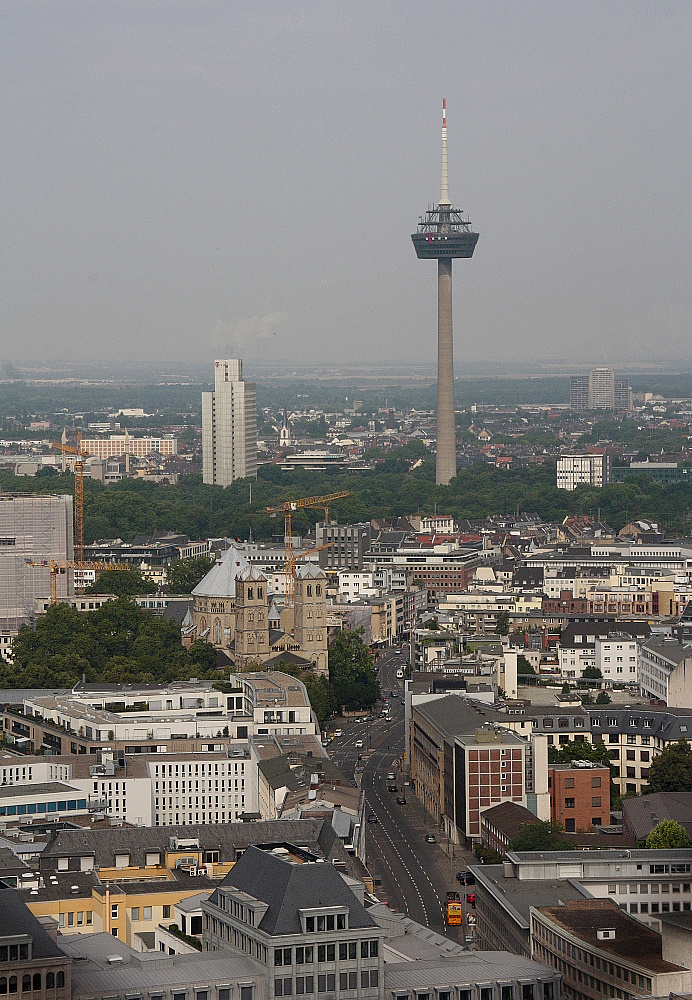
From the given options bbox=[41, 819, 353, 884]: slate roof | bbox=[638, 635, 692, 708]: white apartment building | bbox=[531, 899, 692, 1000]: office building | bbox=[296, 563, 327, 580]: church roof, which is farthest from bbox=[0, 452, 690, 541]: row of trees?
bbox=[531, 899, 692, 1000]: office building

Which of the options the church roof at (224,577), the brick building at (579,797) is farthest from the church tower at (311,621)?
the brick building at (579,797)

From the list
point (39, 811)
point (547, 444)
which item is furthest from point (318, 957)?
point (547, 444)

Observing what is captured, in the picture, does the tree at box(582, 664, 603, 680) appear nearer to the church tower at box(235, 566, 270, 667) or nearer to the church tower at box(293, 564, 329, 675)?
the church tower at box(293, 564, 329, 675)

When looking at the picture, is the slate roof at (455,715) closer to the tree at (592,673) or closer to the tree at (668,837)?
the tree at (668,837)

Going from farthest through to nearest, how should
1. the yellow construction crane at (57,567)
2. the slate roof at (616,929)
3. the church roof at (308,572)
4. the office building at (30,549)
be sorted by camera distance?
the office building at (30,549), the yellow construction crane at (57,567), the church roof at (308,572), the slate roof at (616,929)

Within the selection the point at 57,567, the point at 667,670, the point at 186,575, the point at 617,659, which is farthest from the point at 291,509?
the point at 667,670

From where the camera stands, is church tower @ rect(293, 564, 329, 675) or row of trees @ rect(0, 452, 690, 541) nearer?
church tower @ rect(293, 564, 329, 675)

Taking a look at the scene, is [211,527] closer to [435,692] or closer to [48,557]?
[48,557]
